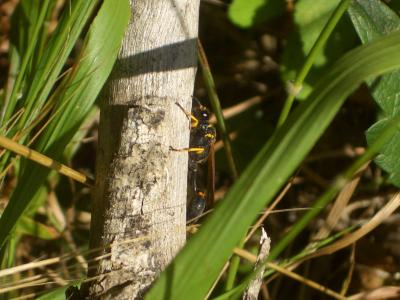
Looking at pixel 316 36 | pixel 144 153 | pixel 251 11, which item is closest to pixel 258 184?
pixel 144 153

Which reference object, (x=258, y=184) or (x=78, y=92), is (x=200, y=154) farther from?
(x=258, y=184)

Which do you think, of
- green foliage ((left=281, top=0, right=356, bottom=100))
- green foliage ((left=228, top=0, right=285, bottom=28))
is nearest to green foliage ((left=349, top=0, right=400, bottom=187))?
green foliage ((left=281, top=0, right=356, bottom=100))

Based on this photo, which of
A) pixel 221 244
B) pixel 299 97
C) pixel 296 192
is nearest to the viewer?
pixel 221 244

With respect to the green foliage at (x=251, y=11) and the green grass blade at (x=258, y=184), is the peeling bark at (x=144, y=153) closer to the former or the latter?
the green grass blade at (x=258, y=184)

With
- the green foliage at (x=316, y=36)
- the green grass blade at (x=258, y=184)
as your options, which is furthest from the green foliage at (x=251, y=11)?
the green grass blade at (x=258, y=184)

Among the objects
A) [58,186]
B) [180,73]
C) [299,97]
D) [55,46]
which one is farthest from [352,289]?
[55,46]

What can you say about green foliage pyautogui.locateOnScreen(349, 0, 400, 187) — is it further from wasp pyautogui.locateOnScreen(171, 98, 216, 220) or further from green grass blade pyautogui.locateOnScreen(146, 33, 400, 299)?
green grass blade pyautogui.locateOnScreen(146, 33, 400, 299)

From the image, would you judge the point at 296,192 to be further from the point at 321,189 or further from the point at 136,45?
the point at 136,45
